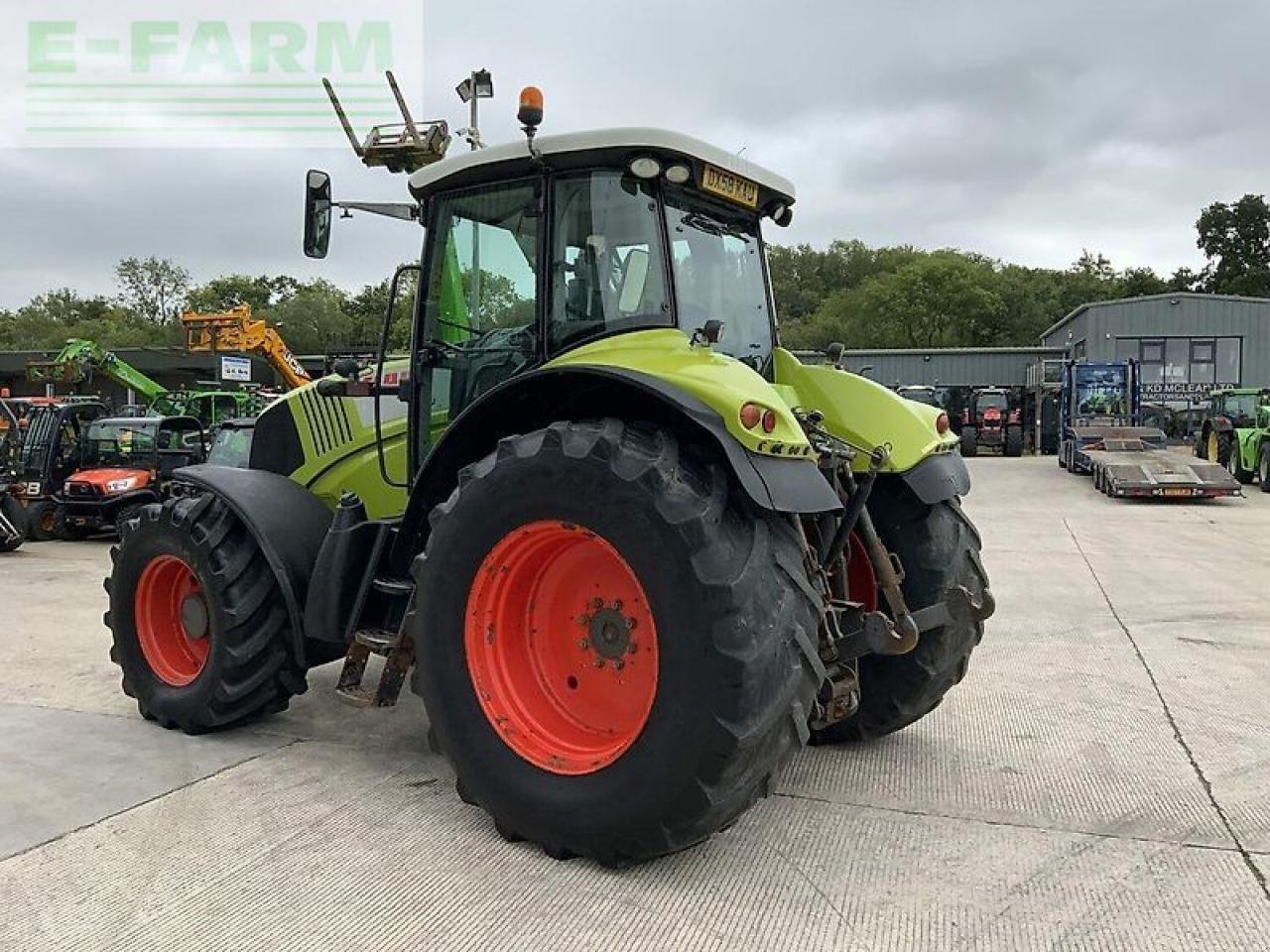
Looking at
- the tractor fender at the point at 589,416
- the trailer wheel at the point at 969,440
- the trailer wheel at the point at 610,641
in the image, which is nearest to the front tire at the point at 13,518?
the tractor fender at the point at 589,416

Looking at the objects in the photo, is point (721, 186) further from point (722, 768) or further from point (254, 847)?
point (254, 847)

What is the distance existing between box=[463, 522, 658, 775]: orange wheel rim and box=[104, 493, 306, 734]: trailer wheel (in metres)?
1.40

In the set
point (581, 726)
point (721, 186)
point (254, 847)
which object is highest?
point (721, 186)

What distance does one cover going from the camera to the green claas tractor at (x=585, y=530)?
9.92ft

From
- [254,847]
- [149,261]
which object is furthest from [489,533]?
[149,261]

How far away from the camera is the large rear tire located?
411 cm

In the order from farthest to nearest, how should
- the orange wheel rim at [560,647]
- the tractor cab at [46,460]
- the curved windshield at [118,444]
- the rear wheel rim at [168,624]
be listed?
the curved windshield at [118,444] < the tractor cab at [46,460] < the rear wheel rim at [168,624] < the orange wheel rim at [560,647]

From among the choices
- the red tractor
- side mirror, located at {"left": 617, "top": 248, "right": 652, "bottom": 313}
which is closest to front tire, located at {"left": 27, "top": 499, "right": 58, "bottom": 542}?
side mirror, located at {"left": 617, "top": 248, "right": 652, "bottom": 313}

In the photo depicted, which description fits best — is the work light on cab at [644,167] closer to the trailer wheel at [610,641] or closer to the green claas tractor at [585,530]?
the green claas tractor at [585,530]

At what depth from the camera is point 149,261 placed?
71.9 meters

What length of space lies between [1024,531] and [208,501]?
36.0 feet

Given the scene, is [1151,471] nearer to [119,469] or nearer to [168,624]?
[119,469]

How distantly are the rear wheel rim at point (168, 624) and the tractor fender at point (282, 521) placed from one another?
1.52 feet

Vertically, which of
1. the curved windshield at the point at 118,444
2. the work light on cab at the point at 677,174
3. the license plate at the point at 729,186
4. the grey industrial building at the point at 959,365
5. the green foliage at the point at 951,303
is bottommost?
the curved windshield at the point at 118,444
